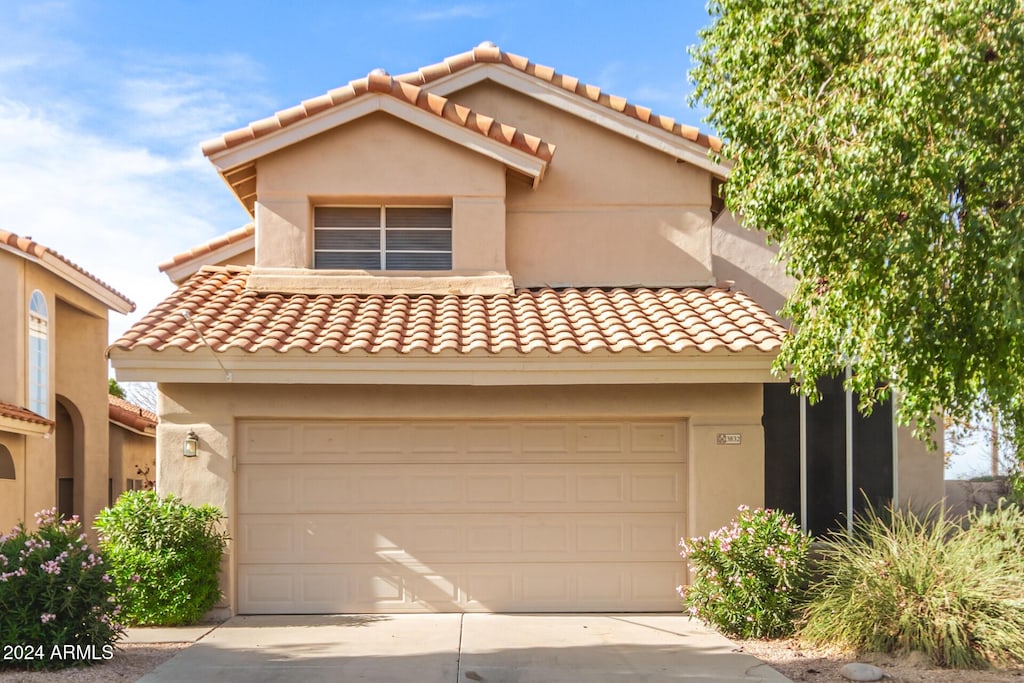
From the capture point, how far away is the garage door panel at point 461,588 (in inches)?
A: 467

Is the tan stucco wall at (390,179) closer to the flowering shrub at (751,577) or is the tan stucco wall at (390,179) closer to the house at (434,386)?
the house at (434,386)

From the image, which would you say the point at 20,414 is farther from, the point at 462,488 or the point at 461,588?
the point at 461,588

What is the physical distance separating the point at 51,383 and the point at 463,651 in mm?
15336

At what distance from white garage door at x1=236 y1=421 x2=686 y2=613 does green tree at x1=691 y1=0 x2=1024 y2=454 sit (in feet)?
9.52

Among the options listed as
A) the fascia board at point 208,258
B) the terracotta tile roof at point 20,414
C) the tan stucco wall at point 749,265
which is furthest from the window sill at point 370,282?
the terracotta tile roof at point 20,414

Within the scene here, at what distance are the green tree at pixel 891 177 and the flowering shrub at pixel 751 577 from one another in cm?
188

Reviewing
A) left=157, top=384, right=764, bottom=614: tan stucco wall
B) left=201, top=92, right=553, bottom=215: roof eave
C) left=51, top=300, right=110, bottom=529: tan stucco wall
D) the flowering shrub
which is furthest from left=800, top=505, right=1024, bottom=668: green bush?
left=51, top=300, right=110, bottom=529: tan stucco wall

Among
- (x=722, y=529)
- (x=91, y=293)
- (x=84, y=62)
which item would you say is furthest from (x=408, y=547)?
(x=91, y=293)

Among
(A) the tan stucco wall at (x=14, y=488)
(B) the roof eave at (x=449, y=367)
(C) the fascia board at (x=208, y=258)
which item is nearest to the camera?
(B) the roof eave at (x=449, y=367)

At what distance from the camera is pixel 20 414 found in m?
19.0

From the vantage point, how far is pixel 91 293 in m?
23.2

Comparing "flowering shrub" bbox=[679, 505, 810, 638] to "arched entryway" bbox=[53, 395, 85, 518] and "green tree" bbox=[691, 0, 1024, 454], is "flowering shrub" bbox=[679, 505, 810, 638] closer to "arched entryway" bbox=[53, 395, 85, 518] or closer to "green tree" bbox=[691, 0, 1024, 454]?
"green tree" bbox=[691, 0, 1024, 454]

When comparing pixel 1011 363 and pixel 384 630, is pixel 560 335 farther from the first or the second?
pixel 1011 363

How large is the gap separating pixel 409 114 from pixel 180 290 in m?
3.78
